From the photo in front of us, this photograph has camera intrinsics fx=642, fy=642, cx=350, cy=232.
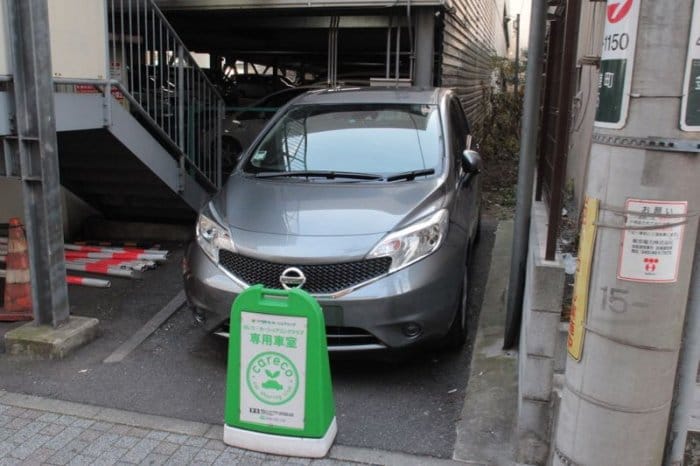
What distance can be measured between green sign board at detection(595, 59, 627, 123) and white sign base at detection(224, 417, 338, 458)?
6.82ft

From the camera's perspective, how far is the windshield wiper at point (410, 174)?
4484mm

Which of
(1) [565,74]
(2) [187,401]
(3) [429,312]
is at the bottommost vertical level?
(2) [187,401]

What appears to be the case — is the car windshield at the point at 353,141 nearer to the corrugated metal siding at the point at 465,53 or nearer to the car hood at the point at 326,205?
the car hood at the point at 326,205

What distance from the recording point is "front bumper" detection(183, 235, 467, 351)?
370 centimetres

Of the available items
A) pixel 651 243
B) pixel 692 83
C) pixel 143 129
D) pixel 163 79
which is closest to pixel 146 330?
pixel 143 129

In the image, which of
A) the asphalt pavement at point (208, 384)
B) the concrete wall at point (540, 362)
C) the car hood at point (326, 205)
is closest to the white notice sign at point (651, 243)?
the concrete wall at point (540, 362)

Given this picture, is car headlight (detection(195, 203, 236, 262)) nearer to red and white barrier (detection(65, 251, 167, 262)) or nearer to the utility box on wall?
the utility box on wall

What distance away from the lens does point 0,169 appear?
4.46 m

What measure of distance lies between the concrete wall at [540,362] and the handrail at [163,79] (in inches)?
164

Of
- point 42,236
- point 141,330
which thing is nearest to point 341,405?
point 141,330

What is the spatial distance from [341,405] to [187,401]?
3.02 ft

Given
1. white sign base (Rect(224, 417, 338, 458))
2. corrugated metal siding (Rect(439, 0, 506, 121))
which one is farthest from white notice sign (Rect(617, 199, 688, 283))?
corrugated metal siding (Rect(439, 0, 506, 121))

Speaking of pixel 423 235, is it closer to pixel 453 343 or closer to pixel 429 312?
pixel 429 312

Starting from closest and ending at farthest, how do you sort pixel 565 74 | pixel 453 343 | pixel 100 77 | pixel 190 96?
pixel 565 74
pixel 453 343
pixel 100 77
pixel 190 96
